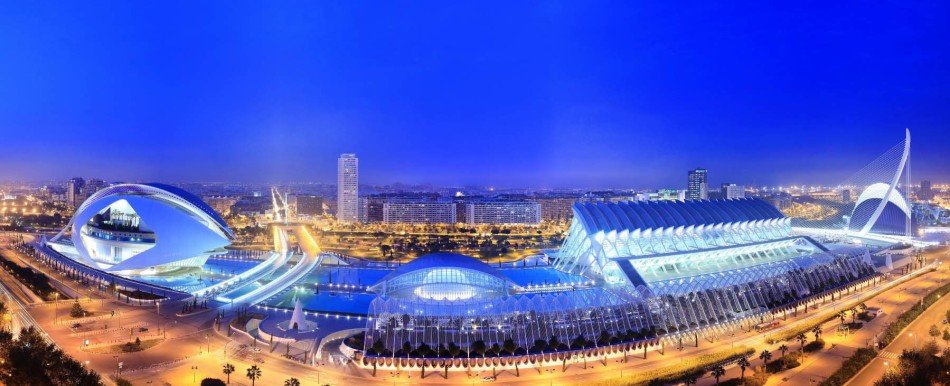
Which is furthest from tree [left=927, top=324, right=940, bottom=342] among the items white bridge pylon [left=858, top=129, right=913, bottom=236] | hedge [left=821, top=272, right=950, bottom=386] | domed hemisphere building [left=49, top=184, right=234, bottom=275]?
domed hemisphere building [left=49, top=184, right=234, bottom=275]

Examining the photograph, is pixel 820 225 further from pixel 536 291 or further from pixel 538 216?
pixel 536 291

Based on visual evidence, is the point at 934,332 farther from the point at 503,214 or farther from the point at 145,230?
the point at 503,214

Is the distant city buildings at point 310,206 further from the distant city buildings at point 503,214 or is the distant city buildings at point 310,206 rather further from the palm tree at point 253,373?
the palm tree at point 253,373

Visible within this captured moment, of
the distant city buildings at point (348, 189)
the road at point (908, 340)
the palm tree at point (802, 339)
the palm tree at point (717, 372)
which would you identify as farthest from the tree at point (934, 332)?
the distant city buildings at point (348, 189)

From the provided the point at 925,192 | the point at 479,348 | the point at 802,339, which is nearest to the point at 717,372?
the point at 802,339

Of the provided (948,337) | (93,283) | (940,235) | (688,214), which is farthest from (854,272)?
(93,283)
